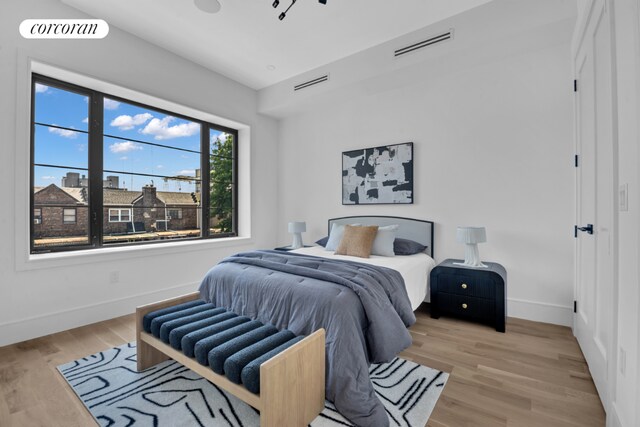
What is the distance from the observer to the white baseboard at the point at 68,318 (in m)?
2.42

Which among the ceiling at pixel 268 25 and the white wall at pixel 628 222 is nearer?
the white wall at pixel 628 222

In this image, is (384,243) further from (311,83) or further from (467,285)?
(311,83)

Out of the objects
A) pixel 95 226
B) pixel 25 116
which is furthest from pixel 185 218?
pixel 25 116

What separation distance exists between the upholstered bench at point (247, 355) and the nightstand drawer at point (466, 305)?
1.76m

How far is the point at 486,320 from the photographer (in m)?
2.70

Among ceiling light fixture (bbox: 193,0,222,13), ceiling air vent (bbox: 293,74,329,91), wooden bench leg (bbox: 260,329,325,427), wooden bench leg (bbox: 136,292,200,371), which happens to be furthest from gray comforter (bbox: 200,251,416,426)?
ceiling air vent (bbox: 293,74,329,91)

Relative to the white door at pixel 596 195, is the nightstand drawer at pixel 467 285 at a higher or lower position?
lower

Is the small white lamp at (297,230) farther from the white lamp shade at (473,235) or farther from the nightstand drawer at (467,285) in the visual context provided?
the white lamp shade at (473,235)

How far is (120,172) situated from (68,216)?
68 centimetres

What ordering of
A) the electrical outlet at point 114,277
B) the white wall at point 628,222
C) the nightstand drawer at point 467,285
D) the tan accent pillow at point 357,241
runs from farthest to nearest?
the tan accent pillow at point 357,241
the electrical outlet at point 114,277
the nightstand drawer at point 467,285
the white wall at point 628,222

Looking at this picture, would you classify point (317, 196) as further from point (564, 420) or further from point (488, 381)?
point (564, 420)

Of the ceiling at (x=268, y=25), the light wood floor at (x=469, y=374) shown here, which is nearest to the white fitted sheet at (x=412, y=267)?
the light wood floor at (x=469, y=374)

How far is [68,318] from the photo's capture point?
107 inches

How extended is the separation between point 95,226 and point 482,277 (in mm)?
3831
